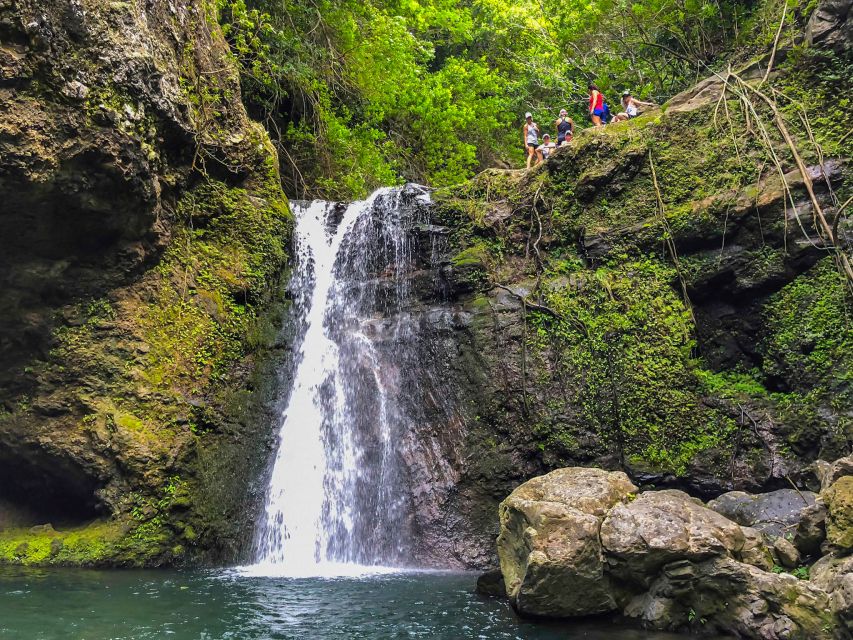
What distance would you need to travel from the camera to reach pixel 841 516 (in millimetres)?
5195

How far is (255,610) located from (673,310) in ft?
23.0

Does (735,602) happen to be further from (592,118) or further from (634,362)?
(592,118)

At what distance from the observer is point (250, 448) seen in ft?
31.0

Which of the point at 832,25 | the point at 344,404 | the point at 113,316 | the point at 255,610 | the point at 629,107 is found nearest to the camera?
the point at 255,610

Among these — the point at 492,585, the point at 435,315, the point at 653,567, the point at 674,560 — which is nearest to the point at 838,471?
the point at 674,560

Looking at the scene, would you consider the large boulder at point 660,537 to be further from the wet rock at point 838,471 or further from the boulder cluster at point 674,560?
the wet rock at point 838,471

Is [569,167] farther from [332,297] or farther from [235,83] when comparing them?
[235,83]

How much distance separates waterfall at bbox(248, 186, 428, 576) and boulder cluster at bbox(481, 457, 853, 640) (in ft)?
10.3

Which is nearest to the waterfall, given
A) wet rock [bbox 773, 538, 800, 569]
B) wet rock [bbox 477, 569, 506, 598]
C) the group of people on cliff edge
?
wet rock [bbox 477, 569, 506, 598]

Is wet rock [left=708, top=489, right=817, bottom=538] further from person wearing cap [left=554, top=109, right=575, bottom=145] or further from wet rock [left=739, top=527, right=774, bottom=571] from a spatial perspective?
person wearing cap [left=554, top=109, right=575, bottom=145]

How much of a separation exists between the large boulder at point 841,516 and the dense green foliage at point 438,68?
8.21m

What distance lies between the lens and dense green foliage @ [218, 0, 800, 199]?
512 inches

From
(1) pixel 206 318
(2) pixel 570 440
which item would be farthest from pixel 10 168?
(2) pixel 570 440

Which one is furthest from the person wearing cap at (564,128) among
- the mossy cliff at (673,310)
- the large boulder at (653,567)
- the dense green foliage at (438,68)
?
the large boulder at (653,567)
